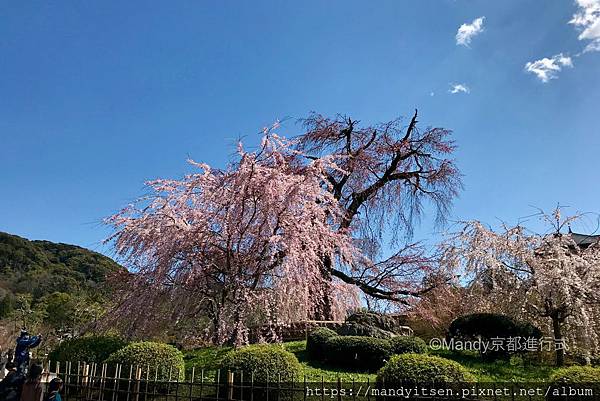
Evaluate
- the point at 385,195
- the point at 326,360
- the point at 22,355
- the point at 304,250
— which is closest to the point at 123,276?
the point at 22,355

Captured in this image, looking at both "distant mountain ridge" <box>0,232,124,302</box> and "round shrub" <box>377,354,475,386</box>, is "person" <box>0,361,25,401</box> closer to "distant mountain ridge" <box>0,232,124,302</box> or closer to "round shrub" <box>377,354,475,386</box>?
"round shrub" <box>377,354,475,386</box>

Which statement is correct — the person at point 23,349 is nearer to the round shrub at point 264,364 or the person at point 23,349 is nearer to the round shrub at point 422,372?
the round shrub at point 264,364

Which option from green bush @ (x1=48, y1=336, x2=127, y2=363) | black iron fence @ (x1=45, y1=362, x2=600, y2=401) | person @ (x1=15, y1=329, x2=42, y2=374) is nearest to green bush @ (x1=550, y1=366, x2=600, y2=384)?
black iron fence @ (x1=45, y1=362, x2=600, y2=401)

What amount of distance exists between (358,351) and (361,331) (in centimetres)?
113

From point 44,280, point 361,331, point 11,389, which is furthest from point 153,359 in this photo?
point 44,280

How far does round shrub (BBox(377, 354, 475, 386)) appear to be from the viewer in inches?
238

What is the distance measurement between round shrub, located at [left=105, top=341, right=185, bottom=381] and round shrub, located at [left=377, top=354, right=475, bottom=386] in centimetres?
354

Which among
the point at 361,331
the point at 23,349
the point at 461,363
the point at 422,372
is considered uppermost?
the point at 361,331

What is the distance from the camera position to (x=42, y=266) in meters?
47.4

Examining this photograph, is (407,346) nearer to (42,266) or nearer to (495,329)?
(495,329)

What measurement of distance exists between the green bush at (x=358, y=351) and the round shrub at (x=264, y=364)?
106 inches

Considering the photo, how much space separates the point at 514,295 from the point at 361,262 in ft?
16.3

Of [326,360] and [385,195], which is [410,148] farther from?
[326,360]

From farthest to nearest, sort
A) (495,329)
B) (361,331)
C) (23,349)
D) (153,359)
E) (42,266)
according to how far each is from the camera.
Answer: (42,266) → (361,331) → (495,329) → (23,349) → (153,359)
